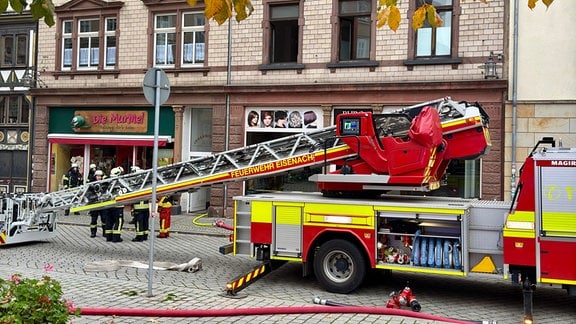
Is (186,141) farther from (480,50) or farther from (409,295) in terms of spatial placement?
(409,295)

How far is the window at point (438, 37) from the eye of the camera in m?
16.9

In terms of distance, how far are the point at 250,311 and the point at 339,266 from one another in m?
1.96

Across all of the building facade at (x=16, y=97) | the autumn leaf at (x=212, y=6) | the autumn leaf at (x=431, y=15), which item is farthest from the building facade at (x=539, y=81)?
the building facade at (x=16, y=97)

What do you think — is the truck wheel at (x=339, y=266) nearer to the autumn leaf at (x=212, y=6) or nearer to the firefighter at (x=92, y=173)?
the autumn leaf at (x=212, y=6)

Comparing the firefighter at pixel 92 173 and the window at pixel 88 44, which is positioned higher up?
the window at pixel 88 44

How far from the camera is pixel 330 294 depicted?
8.48 m

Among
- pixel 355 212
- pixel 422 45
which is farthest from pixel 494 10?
pixel 355 212

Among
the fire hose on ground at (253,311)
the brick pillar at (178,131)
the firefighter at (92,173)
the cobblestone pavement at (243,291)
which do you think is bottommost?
the cobblestone pavement at (243,291)

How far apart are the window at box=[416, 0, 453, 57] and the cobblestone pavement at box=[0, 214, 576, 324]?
9.00m

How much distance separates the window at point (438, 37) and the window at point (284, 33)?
402 centimetres

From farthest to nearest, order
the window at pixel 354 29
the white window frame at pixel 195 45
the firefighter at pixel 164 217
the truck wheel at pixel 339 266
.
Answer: the white window frame at pixel 195 45
the window at pixel 354 29
the firefighter at pixel 164 217
the truck wheel at pixel 339 266

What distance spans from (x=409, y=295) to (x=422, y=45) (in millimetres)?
11289

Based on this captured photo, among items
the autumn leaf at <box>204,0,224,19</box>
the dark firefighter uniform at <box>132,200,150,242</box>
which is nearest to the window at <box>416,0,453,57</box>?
the dark firefighter uniform at <box>132,200,150,242</box>

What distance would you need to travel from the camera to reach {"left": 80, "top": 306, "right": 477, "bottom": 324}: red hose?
693cm
